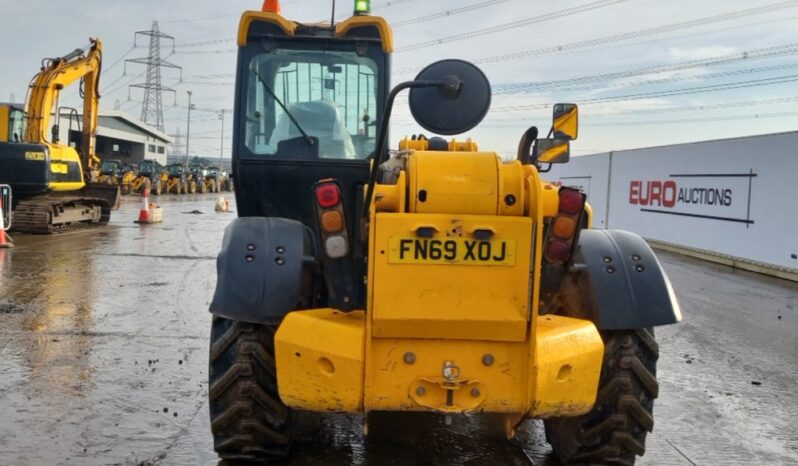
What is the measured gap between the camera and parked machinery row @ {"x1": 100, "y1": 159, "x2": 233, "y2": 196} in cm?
3812

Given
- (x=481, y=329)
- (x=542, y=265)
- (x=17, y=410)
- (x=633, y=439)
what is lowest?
(x=17, y=410)

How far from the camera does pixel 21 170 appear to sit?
1480cm

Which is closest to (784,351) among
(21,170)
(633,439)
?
(633,439)

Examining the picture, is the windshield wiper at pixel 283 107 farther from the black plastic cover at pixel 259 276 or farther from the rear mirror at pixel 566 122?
the rear mirror at pixel 566 122

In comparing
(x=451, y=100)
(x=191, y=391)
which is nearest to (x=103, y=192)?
(x=191, y=391)

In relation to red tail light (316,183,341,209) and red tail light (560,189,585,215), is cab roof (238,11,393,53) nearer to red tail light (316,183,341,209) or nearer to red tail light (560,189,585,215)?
red tail light (316,183,341,209)

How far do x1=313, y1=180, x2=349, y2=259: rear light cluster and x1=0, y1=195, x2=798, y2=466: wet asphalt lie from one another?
140cm

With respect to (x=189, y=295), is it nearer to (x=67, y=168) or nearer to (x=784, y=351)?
(x=784, y=351)

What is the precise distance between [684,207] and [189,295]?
11752 millimetres

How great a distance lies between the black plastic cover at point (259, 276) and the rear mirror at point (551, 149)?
4.80ft

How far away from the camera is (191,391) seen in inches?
205

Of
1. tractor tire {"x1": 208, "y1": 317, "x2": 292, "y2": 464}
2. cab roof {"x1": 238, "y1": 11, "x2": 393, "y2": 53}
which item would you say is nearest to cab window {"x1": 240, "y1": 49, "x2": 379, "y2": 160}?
cab roof {"x1": 238, "y1": 11, "x2": 393, "y2": 53}

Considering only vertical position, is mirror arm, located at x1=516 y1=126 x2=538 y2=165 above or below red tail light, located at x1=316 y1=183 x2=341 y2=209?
above

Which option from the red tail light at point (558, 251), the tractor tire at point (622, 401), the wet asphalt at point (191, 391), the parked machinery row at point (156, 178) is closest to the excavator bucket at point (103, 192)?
the wet asphalt at point (191, 391)
